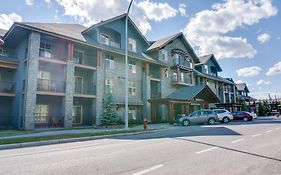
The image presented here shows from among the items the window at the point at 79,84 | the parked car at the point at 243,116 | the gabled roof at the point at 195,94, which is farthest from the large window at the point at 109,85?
the parked car at the point at 243,116

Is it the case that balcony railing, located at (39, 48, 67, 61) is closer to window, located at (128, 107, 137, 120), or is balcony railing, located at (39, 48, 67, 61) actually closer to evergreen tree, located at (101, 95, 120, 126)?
evergreen tree, located at (101, 95, 120, 126)

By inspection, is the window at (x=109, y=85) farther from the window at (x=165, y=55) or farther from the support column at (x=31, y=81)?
the window at (x=165, y=55)

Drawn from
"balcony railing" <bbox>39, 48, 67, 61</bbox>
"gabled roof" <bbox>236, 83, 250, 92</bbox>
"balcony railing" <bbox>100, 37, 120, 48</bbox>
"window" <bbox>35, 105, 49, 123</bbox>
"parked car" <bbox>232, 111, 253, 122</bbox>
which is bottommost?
"parked car" <bbox>232, 111, 253, 122</bbox>

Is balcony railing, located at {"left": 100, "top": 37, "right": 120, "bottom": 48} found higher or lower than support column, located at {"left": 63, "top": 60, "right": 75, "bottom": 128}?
higher

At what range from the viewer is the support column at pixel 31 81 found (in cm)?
1989

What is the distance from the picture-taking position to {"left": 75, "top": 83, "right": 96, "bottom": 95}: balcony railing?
83.9 ft

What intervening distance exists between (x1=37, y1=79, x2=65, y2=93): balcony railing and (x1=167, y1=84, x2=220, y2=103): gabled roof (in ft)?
45.0

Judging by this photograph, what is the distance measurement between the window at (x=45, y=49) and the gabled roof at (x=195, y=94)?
1556 centimetres

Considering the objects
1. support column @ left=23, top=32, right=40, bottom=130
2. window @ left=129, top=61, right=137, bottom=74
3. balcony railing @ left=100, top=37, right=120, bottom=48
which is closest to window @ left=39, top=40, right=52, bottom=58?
support column @ left=23, top=32, right=40, bottom=130

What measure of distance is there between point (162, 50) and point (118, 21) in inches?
355

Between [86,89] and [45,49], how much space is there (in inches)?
247

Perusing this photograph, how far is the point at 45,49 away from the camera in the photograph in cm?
2294

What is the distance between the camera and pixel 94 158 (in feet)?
23.9

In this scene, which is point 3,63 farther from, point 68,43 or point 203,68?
point 203,68
